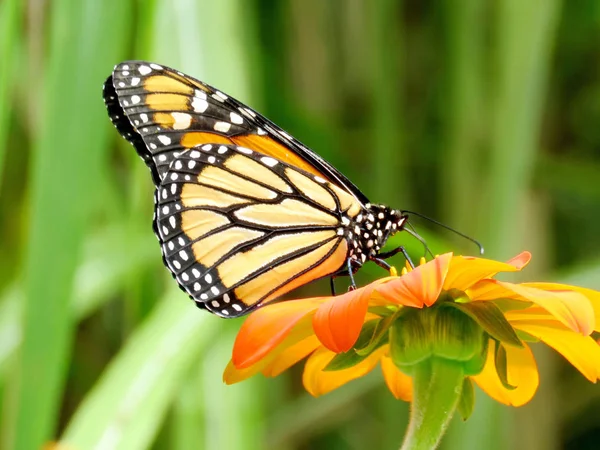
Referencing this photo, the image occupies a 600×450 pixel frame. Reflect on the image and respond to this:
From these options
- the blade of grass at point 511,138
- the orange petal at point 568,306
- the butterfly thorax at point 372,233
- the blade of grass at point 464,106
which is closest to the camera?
the orange petal at point 568,306

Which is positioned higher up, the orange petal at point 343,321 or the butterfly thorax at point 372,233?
the orange petal at point 343,321

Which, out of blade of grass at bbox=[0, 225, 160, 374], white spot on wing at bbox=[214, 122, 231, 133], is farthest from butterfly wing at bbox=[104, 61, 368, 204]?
blade of grass at bbox=[0, 225, 160, 374]

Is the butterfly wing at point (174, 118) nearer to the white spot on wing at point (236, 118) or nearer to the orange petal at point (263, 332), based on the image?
the white spot on wing at point (236, 118)

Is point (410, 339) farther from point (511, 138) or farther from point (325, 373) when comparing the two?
point (511, 138)

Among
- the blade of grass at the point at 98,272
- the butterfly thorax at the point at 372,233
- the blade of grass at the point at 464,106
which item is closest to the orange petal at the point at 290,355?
the butterfly thorax at the point at 372,233

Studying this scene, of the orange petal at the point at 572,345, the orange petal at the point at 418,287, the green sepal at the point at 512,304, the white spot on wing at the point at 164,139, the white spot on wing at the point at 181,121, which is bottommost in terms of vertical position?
the orange petal at the point at 572,345

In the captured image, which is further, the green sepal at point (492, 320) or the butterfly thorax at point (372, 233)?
the butterfly thorax at point (372, 233)

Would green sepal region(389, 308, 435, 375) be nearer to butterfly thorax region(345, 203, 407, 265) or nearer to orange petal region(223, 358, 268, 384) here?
orange petal region(223, 358, 268, 384)
